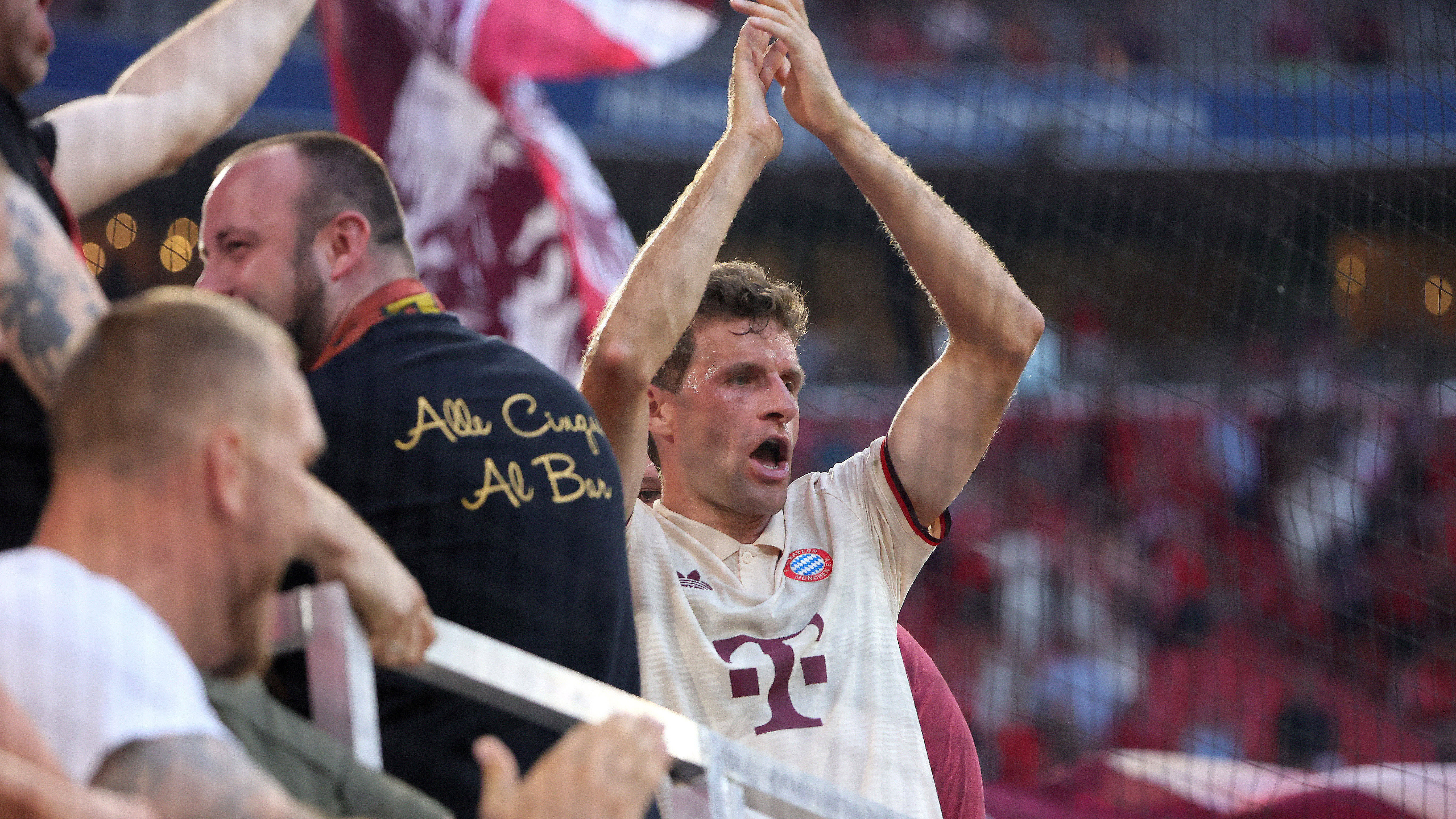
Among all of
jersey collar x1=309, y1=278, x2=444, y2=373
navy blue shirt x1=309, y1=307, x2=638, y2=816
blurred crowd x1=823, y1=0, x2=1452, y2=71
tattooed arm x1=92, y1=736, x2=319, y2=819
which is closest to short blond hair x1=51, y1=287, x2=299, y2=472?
tattooed arm x1=92, y1=736, x2=319, y2=819

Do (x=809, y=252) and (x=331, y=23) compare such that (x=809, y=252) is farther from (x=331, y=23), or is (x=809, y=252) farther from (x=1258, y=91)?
(x=331, y=23)

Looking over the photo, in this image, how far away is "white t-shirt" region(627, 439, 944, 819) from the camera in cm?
243

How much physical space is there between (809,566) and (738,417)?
0.38m

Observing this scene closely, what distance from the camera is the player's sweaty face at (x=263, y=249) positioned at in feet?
6.81

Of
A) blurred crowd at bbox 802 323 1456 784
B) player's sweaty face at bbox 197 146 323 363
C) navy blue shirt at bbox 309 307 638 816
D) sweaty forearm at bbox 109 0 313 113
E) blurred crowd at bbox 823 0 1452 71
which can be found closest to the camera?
navy blue shirt at bbox 309 307 638 816

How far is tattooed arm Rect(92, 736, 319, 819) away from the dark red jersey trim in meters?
1.78

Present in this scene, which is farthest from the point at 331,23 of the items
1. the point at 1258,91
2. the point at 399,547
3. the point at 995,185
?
the point at 1258,91

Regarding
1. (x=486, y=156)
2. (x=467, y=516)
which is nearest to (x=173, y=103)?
(x=467, y=516)

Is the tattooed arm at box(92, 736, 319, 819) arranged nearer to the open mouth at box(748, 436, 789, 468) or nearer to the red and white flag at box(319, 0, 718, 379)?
the open mouth at box(748, 436, 789, 468)

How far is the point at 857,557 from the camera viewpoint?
8.84 feet

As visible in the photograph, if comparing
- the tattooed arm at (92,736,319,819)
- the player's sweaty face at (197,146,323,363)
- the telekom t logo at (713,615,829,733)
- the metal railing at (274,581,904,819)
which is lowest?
the telekom t logo at (713,615,829,733)

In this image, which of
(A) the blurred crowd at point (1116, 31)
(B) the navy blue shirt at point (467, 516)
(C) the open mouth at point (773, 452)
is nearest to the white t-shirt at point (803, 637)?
(C) the open mouth at point (773, 452)

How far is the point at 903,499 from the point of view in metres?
2.76

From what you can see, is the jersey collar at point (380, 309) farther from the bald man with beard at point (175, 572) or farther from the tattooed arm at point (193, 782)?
the tattooed arm at point (193, 782)
